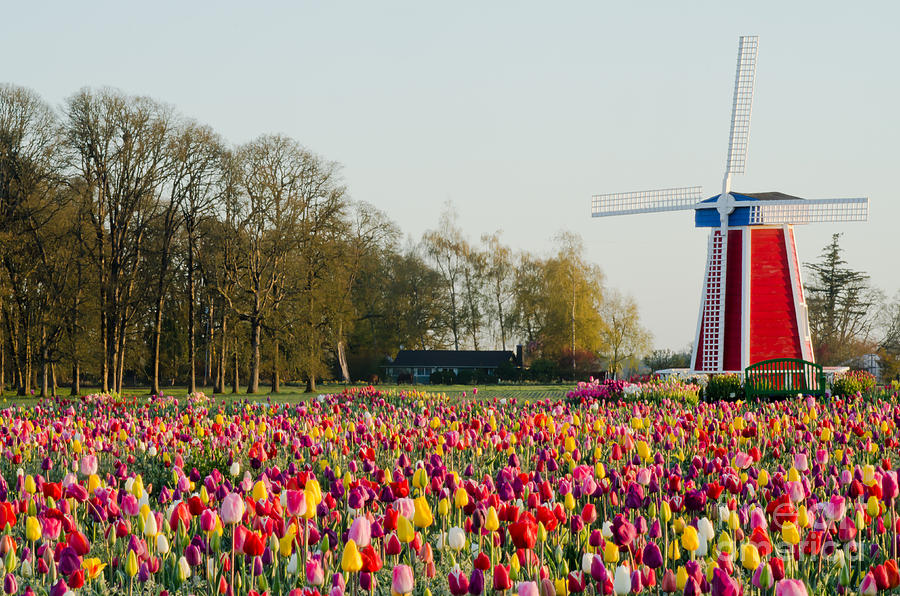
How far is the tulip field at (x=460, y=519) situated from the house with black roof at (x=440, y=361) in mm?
55536

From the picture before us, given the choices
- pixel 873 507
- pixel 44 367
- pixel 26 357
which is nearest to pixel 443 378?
pixel 26 357

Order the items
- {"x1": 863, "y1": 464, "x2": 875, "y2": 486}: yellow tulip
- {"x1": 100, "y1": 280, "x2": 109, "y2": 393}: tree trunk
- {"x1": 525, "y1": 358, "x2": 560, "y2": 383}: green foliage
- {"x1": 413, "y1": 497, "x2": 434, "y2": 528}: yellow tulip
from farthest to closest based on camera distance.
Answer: {"x1": 525, "y1": 358, "x2": 560, "y2": 383}: green foliage, {"x1": 100, "y1": 280, "x2": 109, "y2": 393}: tree trunk, {"x1": 863, "y1": 464, "x2": 875, "y2": 486}: yellow tulip, {"x1": 413, "y1": 497, "x2": 434, "y2": 528}: yellow tulip

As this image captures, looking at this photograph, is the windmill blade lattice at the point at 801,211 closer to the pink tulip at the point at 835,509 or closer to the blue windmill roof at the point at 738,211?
the blue windmill roof at the point at 738,211

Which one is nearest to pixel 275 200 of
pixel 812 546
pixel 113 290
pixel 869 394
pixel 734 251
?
pixel 113 290

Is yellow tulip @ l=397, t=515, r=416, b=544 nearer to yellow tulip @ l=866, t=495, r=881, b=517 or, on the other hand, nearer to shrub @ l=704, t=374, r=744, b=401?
yellow tulip @ l=866, t=495, r=881, b=517

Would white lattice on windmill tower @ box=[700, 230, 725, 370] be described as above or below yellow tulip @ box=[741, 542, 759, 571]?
above

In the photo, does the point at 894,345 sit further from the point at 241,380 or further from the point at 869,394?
the point at 869,394

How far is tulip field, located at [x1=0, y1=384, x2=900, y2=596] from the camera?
4367mm

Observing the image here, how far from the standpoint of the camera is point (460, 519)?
6590mm

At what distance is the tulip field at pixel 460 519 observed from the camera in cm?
437

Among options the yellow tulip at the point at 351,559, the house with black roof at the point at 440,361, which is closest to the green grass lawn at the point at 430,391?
the yellow tulip at the point at 351,559

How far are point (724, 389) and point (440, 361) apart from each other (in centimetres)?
4694

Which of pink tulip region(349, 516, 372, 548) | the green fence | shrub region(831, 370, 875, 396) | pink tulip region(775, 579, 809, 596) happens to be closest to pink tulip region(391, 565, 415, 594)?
pink tulip region(349, 516, 372, 548)

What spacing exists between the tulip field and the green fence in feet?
27.6
